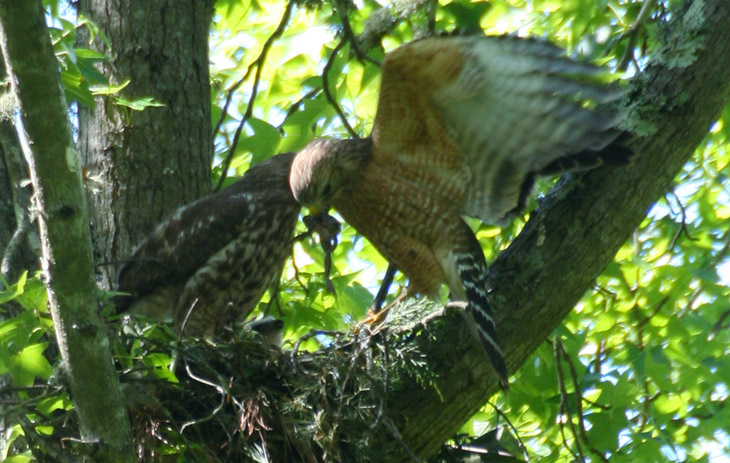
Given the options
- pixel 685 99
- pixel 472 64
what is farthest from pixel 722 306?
pixel 472 64

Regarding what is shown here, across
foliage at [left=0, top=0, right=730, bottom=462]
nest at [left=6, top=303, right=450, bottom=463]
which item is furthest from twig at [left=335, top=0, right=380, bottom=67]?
nest at [left=6, top=303, right=450, bottom=463]

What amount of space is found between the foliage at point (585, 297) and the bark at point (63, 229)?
0.26 meters

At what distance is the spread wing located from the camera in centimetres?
354

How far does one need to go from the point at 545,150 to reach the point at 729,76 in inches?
28.6

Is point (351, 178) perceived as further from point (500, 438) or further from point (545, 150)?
point (500, 438)

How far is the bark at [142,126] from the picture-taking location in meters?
4.15

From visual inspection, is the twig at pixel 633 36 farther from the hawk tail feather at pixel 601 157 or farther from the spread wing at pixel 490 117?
the hawk tail feather at pixel 601 157

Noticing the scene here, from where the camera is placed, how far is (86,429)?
9.22 ft

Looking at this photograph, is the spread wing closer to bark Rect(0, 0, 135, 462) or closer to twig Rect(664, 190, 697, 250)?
twig Rect(664, 190, 697, 250)

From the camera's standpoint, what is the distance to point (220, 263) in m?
4.33

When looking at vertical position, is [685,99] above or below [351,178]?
below

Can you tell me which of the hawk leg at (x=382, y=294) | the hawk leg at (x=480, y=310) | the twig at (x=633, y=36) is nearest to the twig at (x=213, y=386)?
the hawk leg at (x=480, y=310)

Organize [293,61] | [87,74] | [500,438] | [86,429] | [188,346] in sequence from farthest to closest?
[293,61]
[500,438]
[188,346]
[87,74]
[86,429]

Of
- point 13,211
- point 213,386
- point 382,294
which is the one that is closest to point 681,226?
point 382,294
